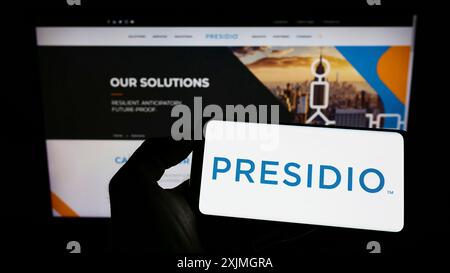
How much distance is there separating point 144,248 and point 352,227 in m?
0.32

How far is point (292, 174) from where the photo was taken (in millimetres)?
479

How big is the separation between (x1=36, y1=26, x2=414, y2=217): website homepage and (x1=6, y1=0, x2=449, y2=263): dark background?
0.03m

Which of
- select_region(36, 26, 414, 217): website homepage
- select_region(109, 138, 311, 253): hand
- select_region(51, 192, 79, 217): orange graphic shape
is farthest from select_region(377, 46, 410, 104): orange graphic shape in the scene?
select_region(51, 192, 79, 217): orange graphic shape

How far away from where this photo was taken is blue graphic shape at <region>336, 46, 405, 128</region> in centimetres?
79

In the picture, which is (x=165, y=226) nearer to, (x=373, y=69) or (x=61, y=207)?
(x=61, y=207)

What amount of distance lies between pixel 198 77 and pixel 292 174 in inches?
16.0

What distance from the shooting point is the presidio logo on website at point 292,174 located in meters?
0.48

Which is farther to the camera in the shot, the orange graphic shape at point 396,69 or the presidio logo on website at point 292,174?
the orange graphic shape at point 396,69

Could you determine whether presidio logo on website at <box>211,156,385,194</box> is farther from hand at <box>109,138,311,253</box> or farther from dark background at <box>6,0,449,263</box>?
dark background at <box>6,0,449,263</box>

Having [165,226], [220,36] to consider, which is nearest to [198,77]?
[220,36]

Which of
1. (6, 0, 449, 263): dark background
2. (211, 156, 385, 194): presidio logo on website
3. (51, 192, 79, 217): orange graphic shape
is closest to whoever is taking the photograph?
(211, 156, 385, 194): presidio logo on website
